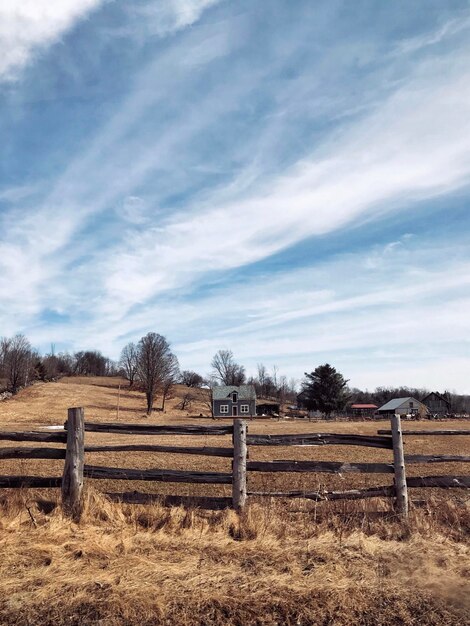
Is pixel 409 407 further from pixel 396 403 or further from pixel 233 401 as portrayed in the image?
pixel 233 401

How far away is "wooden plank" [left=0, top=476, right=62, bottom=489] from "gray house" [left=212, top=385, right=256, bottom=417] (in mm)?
77482

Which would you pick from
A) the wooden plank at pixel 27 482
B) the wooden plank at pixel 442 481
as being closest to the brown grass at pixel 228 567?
the wooden plank at pixel 27 482

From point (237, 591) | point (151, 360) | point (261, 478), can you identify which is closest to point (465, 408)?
point (151, 360)

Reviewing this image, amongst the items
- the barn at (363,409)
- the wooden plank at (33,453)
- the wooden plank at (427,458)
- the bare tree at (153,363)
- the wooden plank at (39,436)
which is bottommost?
the barn at (363,409)

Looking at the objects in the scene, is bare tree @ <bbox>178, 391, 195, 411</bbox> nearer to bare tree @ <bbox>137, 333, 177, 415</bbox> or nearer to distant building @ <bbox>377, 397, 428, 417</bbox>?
bare tree @ <bbox>137, 333, 177, 415</bbox>

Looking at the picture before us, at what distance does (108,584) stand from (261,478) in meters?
8.79

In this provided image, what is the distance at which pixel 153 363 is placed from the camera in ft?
251

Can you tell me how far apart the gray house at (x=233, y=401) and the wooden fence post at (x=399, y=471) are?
77522mm

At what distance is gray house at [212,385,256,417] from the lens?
276ft

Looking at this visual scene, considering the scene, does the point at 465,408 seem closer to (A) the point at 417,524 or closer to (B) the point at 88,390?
(B) the point at 88,390

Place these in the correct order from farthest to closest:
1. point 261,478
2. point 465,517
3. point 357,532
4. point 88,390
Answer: point 88,390 < point 261,478 < point 465,517 < point 357,532

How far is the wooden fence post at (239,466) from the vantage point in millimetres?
7012

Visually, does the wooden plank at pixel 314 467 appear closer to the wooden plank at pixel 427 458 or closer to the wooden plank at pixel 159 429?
the wooden plank at pixel 427 458

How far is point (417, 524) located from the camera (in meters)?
6.29
